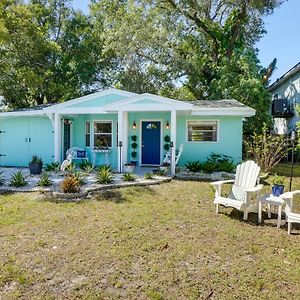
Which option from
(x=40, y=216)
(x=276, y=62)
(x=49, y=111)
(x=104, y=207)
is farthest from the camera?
(x=276, y=62)

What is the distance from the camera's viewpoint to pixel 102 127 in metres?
13.9

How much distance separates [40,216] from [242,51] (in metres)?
18.3

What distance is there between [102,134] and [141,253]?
1000 cm

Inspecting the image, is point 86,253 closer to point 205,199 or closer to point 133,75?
point 205,199

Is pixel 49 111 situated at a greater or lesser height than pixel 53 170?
greater

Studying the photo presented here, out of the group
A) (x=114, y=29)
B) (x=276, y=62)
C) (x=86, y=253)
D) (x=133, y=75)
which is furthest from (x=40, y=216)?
(x=276, y=62)

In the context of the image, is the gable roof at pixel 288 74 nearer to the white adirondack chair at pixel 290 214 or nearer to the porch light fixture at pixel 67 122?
the porch light fixture at pixel 67 122

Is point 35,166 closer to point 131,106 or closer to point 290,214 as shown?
point 131,106

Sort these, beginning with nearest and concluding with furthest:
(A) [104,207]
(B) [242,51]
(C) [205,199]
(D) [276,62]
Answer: (A) [104,207]
(C) [205,199]
(B) [242,51]
(D) [276,62]

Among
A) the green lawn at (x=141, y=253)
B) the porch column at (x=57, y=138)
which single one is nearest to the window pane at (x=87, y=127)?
the porch column at (x=57, y=138)

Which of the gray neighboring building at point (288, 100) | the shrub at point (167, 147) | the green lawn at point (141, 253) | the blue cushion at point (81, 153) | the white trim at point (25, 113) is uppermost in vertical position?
the gray neighboring building at point (288, 100)

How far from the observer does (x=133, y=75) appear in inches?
812

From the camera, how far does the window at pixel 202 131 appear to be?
42.5ft

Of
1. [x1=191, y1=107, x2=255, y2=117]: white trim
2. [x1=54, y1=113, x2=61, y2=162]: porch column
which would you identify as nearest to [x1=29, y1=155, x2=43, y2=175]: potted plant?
[x1=54, y1=113, x2=61, y2=162]: porch column
